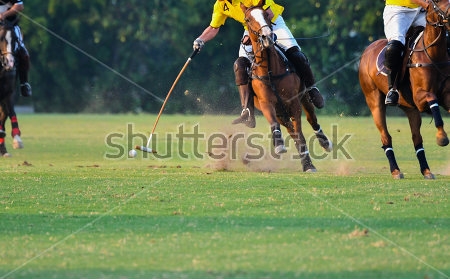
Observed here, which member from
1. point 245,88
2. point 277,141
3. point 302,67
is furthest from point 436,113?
point 245,88

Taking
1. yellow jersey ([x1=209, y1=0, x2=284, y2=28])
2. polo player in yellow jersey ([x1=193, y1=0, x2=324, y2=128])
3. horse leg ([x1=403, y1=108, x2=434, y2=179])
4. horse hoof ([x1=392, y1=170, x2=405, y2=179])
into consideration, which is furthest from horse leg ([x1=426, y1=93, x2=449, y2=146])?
yellow jersey ([x1=209, y1=0, x2=284, y2=28])

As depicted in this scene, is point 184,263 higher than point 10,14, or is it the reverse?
point 10,14

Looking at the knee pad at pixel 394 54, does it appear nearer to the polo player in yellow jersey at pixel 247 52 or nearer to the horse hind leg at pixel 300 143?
the polo player in yellow jersey at pixel 247 52

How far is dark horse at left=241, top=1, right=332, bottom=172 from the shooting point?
15.9m

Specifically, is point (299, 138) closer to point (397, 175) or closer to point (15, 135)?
point (397, 175)

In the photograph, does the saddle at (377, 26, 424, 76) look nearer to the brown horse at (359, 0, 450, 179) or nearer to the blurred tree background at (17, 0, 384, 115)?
the brown horse at (359, 0, 450, 179)

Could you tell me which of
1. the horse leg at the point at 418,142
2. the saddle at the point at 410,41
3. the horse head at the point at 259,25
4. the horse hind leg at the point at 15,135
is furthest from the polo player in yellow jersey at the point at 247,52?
the horse hind leg at the point at 15,135

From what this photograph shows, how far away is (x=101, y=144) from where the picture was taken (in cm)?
2716

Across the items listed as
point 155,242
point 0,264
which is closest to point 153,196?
point 155,242

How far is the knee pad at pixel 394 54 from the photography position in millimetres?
15406

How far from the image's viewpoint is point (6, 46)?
20.3 metres

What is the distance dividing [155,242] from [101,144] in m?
17.5

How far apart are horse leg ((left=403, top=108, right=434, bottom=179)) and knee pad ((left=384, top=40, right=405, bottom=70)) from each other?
3.12ft

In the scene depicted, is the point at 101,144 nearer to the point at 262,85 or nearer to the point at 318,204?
the point at 262,85
